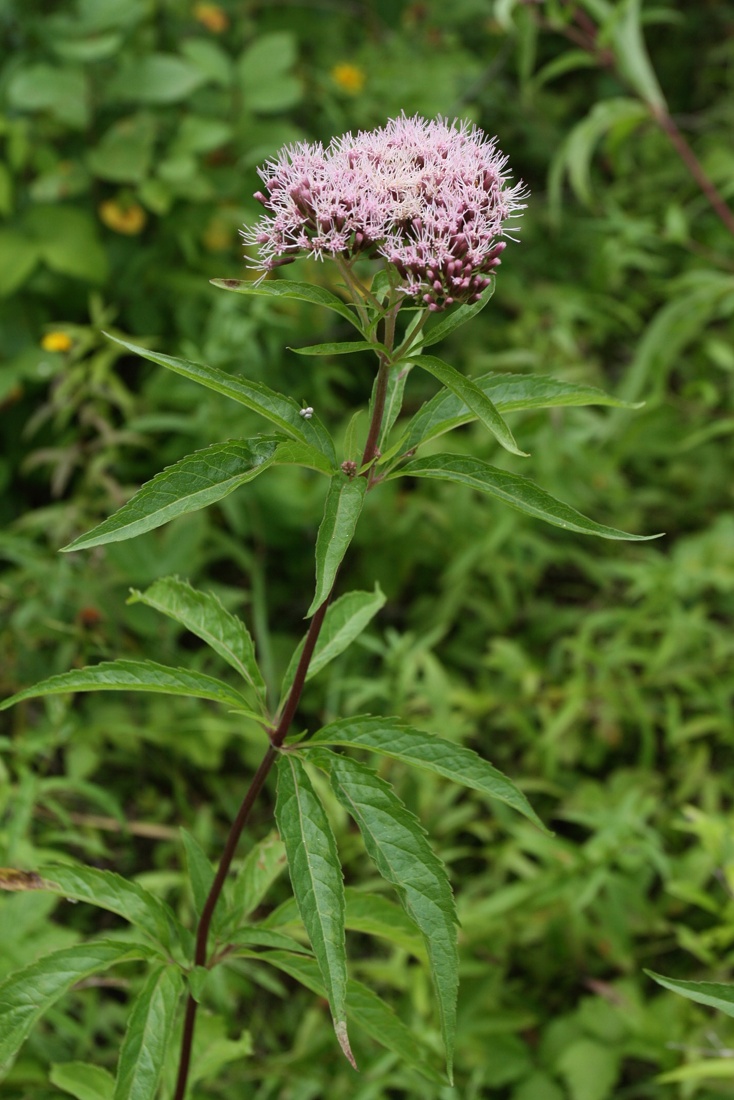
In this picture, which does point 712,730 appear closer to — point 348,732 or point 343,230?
point 348,732

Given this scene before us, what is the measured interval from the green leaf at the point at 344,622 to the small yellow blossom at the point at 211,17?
3117 millimetres

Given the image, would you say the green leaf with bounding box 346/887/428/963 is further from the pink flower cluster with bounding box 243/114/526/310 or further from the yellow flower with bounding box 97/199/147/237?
the yellow flower with bounding box 97/199/147/237

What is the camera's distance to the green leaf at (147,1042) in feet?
3.58

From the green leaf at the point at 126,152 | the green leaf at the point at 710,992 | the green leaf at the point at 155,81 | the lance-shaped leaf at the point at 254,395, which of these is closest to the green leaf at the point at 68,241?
the green leaf at the point at 126,152

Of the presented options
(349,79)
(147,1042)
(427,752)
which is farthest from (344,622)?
(349,79)

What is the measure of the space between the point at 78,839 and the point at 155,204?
6.60 ft

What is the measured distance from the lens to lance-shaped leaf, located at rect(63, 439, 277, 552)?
96 centimetres

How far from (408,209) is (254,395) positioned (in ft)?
0.84

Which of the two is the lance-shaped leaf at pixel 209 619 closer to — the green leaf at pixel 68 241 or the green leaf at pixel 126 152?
the green leaf at pixel 68 241

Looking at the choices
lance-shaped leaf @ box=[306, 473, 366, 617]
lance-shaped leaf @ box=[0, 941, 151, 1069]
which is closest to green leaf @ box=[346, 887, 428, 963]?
lance-shaped leaf @ box=[0, 941, 151, 1069]

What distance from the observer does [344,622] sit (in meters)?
1.41

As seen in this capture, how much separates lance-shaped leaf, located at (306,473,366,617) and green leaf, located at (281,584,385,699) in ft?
1.10

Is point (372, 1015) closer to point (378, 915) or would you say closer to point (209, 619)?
point (378, 915)

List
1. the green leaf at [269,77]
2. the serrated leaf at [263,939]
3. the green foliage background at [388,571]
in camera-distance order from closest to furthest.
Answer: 1. the serrated leaf at [263,939]
2. the green foliage background at [388,571]
3. the green leaf at [269,77]
